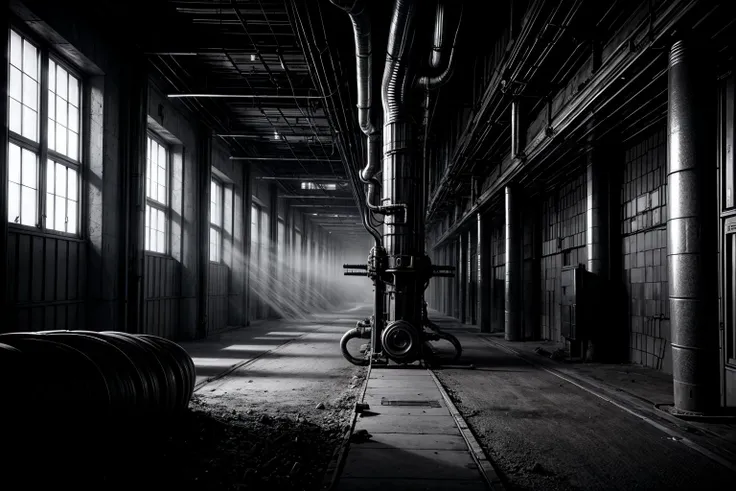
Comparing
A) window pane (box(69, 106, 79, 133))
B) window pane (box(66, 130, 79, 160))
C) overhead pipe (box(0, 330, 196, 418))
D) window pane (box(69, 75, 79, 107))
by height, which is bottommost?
overhead pipe (box(0, 330, 196, 418))

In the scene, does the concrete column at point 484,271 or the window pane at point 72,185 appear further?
the concrete column at point 484,271

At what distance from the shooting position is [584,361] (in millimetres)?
11586

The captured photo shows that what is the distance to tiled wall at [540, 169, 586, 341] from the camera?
45.8 feet

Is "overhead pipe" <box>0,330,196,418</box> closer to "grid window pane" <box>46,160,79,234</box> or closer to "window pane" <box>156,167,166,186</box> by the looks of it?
"grid window pane" <box>46,160,79,234</box>

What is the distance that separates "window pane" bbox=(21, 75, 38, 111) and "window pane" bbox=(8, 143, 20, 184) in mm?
794

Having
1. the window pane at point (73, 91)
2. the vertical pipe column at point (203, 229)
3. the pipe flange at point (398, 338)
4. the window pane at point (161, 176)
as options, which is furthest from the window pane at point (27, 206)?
the vertical pipe column at point (203, 229)

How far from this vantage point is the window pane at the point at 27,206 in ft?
28.1

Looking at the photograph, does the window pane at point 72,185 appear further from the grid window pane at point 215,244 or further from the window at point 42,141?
the grid window pane at point 215,244

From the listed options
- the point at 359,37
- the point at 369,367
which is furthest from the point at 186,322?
the point at 359,37

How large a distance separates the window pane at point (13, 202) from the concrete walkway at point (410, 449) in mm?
5761

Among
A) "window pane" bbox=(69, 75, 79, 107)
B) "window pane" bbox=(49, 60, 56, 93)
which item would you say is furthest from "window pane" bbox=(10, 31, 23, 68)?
"window pane" bbox=(69, 75, 79, 107)

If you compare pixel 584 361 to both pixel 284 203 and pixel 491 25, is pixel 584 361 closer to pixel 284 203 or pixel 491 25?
pixel 491 25

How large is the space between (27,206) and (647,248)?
10586 mm

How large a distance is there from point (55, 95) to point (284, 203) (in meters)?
21.7
